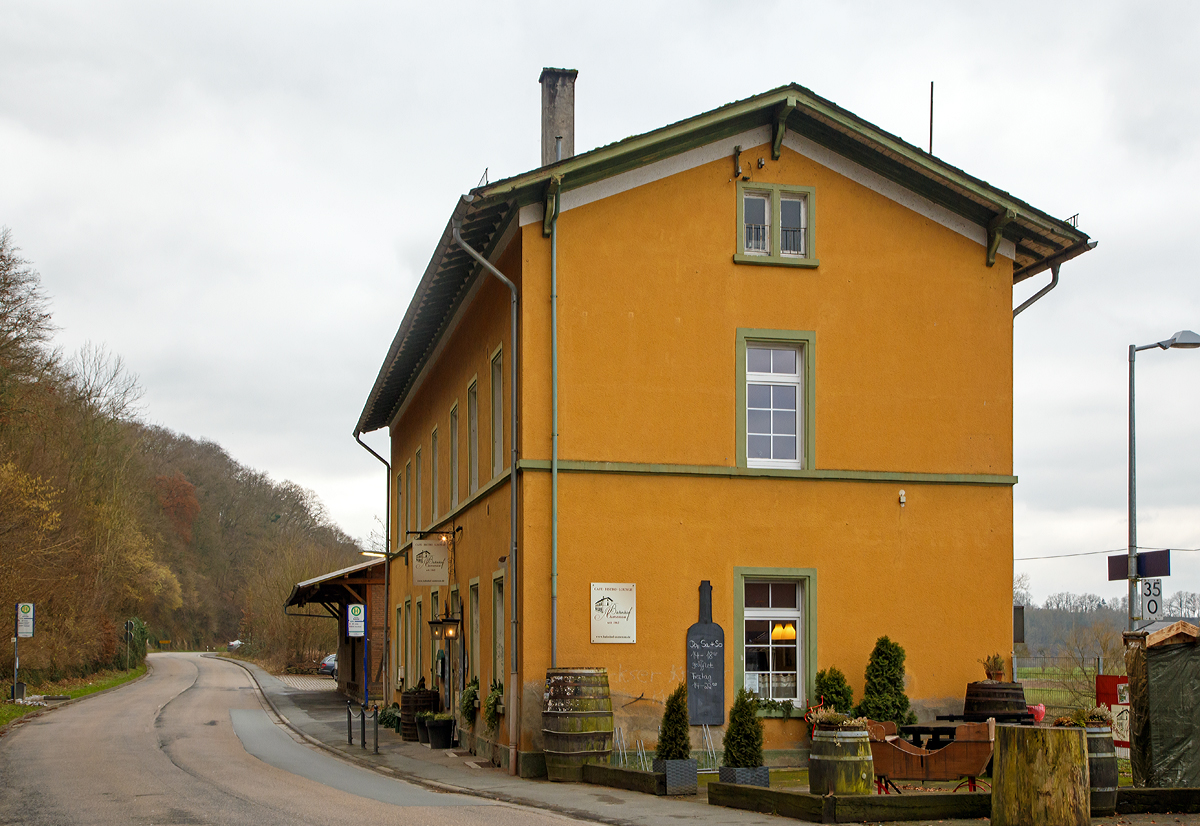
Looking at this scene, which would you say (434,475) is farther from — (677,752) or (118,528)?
(118,528)

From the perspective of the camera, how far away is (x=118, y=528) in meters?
55.6

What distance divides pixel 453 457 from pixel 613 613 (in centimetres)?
837

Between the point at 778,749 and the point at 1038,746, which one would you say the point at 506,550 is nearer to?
the point at 778,749

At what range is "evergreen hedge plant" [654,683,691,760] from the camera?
44.8 feet

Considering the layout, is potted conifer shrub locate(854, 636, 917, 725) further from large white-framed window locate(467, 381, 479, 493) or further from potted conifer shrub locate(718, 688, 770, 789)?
large white-framed window locate(467, 381, 479, 493)

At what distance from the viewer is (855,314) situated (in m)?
17.0

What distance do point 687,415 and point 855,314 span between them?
2.85m

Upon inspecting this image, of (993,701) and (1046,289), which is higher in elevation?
(1046,289)

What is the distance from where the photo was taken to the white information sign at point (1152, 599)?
Result: 18812 millimetres

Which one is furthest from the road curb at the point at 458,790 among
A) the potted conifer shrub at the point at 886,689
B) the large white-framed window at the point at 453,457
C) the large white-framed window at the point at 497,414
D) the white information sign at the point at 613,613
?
the potted conifer shrub at the point at 886,689

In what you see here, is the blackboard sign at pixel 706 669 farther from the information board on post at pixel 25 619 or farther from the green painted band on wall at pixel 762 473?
the information board on post at pixel 25 619

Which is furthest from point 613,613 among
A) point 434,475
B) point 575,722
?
point 434,475

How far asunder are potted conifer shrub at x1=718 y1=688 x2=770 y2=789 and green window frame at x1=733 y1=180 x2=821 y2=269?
6504 millimetres

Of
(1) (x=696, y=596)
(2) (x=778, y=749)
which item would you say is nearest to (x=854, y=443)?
(1) (x=696, y=596)
